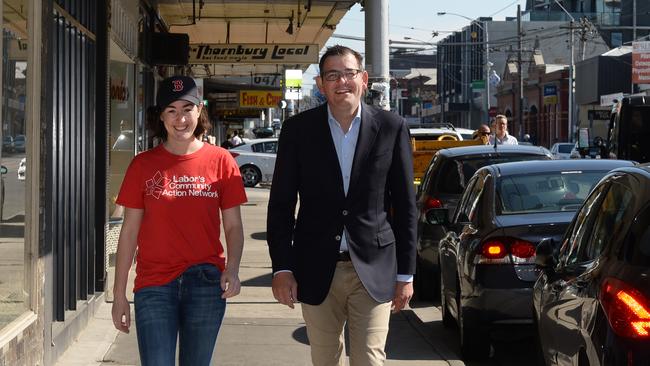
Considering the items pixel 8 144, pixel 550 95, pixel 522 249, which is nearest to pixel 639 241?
pixel 8 144

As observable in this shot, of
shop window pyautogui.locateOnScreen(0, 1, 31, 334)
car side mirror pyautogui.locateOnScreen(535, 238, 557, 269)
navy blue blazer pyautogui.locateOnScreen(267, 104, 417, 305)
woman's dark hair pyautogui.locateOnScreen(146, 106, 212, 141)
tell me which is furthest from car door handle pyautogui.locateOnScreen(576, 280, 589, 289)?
shop window pyautogui.locateOnScreen(0, 1, 31, 334)

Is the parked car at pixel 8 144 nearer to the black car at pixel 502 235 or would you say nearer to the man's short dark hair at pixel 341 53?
the man's short dark hair at pixel 341 53

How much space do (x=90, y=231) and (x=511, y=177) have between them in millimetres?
3675

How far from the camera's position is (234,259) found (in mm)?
5469

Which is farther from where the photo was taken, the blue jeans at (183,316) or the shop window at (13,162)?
the shop window at (13,162)

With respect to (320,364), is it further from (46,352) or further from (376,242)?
(46,352)

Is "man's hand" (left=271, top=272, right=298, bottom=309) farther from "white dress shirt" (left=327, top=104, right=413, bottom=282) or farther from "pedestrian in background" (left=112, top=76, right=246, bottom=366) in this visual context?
"white dress shirt" (left=327, top=104, right=413, bottom=282)

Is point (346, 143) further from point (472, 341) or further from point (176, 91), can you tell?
point (472, 341)

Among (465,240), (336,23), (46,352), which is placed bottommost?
(46,352)

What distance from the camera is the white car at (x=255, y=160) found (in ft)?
117

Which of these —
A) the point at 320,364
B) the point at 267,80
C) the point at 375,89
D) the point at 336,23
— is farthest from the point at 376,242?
the point at 267,80

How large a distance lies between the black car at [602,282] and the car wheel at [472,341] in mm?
2062

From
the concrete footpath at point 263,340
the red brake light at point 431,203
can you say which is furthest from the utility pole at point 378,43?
the concrete footpath at point 263,340

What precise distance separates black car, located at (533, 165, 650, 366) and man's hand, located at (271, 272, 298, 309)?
1.31 m
